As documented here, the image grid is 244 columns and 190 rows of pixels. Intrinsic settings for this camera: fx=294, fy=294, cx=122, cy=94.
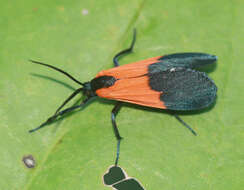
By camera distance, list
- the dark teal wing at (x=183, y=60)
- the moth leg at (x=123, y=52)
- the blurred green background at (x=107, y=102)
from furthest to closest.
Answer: the moth leg at (x=123, y=52), the dark teal wing at (x=183, y=60), the blurred green background at (x=107, y=102)

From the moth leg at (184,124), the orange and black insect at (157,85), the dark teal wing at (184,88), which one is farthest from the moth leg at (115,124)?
the moth leg at (184,124)

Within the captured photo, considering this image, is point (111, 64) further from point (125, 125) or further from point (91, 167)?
point (91, 167)

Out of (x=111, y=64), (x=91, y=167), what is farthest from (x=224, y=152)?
(x=111, y=64)

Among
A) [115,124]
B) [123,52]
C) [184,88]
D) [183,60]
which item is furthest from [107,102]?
[183,60]

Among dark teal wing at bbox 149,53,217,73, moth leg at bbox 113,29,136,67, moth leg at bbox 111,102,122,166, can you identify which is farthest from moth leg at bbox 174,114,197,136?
moth leg at bbox 113,29,136,67

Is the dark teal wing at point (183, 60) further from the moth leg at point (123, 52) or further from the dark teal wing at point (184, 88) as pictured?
the moth leg at point (123, 52)
